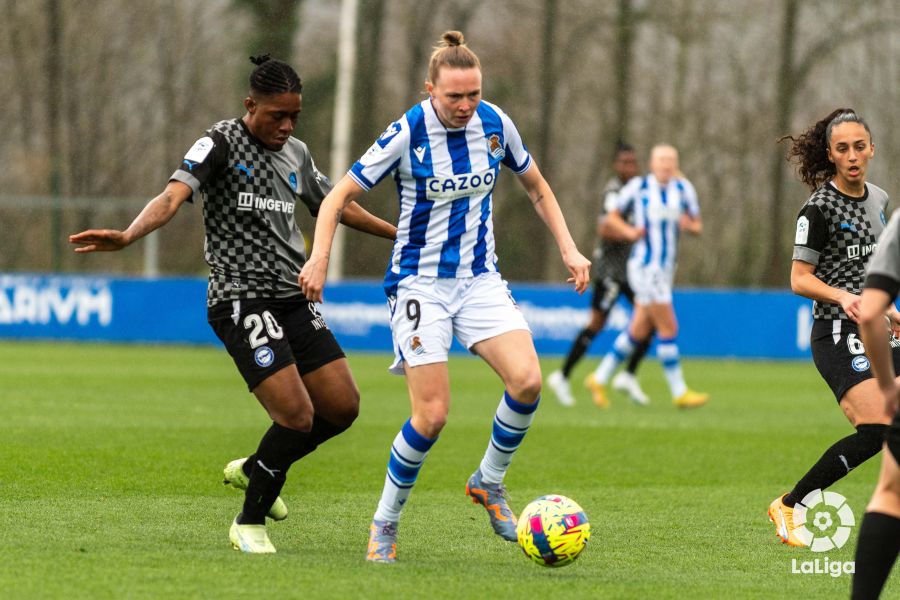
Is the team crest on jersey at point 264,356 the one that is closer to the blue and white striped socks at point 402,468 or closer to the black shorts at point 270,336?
the black shorts at point 270,336

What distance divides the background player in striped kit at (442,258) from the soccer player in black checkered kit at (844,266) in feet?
3.74

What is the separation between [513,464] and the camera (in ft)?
32.2

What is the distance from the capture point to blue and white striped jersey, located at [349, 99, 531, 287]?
6.35 metres

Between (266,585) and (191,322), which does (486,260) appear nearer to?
(266,585)

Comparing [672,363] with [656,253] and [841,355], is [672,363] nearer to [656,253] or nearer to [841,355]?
[656,253]

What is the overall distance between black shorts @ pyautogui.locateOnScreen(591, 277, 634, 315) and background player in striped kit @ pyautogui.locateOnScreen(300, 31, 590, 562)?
833 cm

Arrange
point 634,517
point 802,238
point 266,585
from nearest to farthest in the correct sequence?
1. point 266,585
2. point 802,238
3. point 634,517

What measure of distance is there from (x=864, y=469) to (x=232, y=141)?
17.9 feet

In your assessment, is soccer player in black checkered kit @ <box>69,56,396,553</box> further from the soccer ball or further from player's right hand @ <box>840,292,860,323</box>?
player's right hand @ <box>840,292,860,323</box>

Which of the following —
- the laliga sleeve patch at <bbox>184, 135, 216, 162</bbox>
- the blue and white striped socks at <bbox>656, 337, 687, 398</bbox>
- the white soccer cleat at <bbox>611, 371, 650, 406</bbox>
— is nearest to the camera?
the laliga sleeve patch at <bbox>184, 135, 216, 162</bbox>

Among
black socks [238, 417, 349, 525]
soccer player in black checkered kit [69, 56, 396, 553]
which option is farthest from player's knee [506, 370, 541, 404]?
black socks [238, 417, 349, 525]

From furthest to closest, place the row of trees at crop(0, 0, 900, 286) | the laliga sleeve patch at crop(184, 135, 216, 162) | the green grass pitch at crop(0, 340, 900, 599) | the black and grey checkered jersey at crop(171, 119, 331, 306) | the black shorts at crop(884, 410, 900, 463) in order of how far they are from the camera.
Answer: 1. the row of trees at crop(0, 0, 900, 286)
2. the black and grey checkered jersey at crop(171, 119, 331, 306)
3. the laliga sleeve patch at crop(184, 135, 216, 162)
4. the green grass pitch at crop(0, 340, 900, 599)
5. the black shorts at crop(884, 410, 900, 463)

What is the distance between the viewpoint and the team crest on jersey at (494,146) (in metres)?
6.52

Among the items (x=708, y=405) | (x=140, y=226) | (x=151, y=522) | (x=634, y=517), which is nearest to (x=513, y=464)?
(x=634, y=517)
